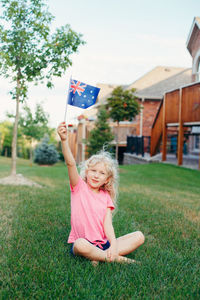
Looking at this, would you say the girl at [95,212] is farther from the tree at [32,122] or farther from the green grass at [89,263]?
the tree at [32,122]

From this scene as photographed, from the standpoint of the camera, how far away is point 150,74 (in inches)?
998

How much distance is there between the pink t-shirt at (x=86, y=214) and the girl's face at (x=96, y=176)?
66 millimetres

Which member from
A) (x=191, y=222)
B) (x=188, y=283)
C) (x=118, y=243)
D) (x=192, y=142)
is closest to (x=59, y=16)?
(x=191, y=222)

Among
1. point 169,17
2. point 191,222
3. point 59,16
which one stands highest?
point 169,17

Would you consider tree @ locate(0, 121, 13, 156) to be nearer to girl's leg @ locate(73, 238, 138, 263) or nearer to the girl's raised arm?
the girl's raised arm

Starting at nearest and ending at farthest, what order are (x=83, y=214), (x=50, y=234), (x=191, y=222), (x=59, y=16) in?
(x=83, y=214), (x=50, y=234), (x=191, y=222), (x=59, y=16)

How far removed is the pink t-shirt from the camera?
298 centimetres

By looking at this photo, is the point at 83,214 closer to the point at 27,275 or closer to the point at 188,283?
the point at 27,275

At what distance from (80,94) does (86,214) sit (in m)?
1.27

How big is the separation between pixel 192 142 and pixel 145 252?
17.0 meters

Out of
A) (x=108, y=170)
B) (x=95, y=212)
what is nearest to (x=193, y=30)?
(x=108, y=170)

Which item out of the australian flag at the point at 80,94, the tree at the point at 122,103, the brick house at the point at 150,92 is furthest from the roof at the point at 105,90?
the australian flag at the point at 80,94

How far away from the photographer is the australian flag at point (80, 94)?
3410 mm

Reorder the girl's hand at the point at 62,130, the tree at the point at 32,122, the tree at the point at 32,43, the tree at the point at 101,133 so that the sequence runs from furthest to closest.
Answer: the tree at the point at 32,122 → the tree at the point at 101,133 → the tree at the point at 32,43 → the girl's hand at the point at 62,130
